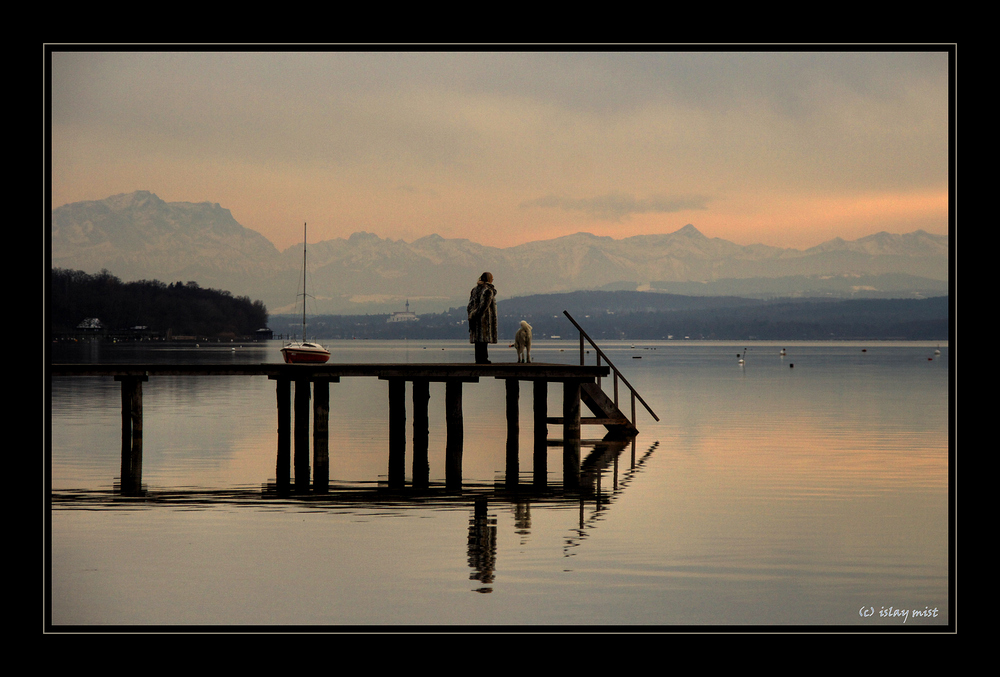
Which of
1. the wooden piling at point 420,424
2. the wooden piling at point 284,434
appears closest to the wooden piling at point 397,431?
the wooden piling at point 420,424

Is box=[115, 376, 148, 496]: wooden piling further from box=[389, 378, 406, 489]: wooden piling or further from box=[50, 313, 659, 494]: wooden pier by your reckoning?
box=[389, 378, 406, 489]: wooden piling

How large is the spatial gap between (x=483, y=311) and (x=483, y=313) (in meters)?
0.05

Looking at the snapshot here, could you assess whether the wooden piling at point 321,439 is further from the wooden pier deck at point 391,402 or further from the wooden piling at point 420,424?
the wooden piling at point 420,424

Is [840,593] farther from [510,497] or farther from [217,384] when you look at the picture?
[217,384]

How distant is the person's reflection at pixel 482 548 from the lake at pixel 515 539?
63 millimetres

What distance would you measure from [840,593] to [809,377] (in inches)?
2893

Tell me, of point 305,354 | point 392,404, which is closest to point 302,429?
point 392,404

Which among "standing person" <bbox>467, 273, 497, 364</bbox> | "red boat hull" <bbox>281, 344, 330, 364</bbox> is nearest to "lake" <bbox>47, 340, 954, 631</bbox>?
"red boat hull" <bbox>281, 344, 330, 364</bbox>

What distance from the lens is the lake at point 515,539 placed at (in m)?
12.0

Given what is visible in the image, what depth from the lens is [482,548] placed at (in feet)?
49.1

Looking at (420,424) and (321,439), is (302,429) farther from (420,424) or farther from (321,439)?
(420,424)

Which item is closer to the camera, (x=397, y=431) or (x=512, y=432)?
(x=397, y=431)
